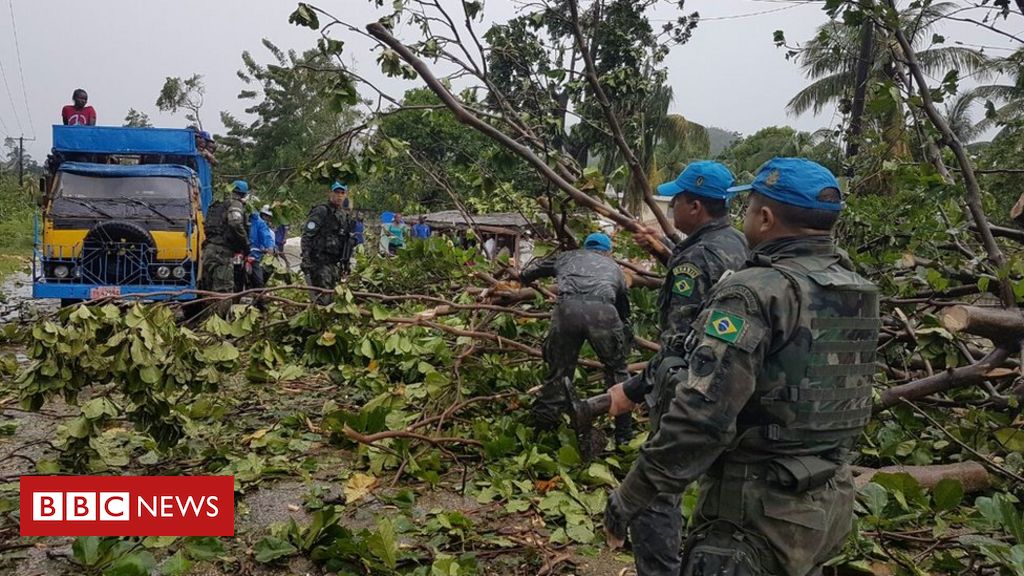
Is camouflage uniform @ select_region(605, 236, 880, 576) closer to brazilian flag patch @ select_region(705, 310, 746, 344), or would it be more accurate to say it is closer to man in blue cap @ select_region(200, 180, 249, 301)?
brazilian flag patch @ select_region(705, 310, 746, 344)

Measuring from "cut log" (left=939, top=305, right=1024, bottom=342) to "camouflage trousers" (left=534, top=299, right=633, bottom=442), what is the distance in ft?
5.94

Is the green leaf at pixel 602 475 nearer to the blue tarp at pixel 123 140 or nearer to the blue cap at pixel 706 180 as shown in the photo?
the blue cap at pixel 706 180

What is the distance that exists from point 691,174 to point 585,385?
2307 mm

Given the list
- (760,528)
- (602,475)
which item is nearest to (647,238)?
(602,475)

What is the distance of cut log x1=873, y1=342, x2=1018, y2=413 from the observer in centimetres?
334

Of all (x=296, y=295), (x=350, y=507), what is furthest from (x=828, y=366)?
(x=296, y=295)

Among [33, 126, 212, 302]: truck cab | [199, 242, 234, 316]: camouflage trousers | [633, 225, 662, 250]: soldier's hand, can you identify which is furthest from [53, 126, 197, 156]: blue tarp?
[633, 225, 662, 250]: soldier's hand

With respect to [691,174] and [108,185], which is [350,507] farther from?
[108,185]

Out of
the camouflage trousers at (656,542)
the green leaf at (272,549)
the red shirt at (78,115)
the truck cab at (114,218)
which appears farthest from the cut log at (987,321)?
the red shirt at (78,115)

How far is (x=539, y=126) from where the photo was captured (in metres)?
5.54

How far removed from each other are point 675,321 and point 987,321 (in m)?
1.44

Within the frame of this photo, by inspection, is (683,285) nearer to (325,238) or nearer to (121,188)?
(325,238)

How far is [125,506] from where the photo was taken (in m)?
3.25

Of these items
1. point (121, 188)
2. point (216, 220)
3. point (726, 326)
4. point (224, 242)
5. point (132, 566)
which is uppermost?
point (121, 188)
